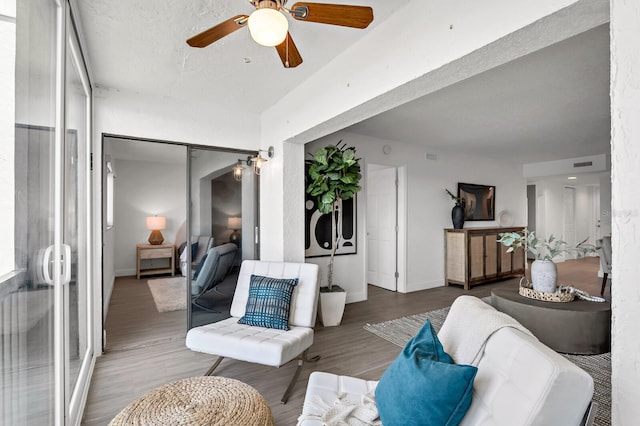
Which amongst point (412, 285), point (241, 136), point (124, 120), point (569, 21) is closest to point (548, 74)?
point (569, 21)

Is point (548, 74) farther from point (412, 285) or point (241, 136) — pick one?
point (412, 285)

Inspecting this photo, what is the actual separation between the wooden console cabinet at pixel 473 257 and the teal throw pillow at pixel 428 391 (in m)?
4.47

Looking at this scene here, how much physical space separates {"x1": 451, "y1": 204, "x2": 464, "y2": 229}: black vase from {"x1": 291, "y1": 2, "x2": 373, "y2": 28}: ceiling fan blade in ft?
15.5

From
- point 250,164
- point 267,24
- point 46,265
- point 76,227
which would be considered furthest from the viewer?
point 250,164

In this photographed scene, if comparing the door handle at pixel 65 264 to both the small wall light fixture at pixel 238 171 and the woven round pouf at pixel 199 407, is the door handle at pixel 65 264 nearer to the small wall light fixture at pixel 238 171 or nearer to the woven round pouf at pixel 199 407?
the woven round pouf at pixel 199 407

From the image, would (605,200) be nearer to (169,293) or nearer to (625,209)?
(625,209)

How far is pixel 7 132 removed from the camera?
973 mm

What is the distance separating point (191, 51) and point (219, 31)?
0.93 metres

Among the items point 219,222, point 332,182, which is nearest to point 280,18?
point 332,182

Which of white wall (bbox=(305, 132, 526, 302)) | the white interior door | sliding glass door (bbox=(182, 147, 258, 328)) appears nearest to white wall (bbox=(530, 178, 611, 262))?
white wall (bbox=(305, 132, 526, 302))

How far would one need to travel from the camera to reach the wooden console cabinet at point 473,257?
527cm

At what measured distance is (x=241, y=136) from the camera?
141 inches

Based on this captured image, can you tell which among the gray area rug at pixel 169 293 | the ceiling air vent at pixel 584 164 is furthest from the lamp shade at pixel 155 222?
the ceiling air vent at pixel 584 164

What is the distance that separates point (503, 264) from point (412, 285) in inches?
81.6
